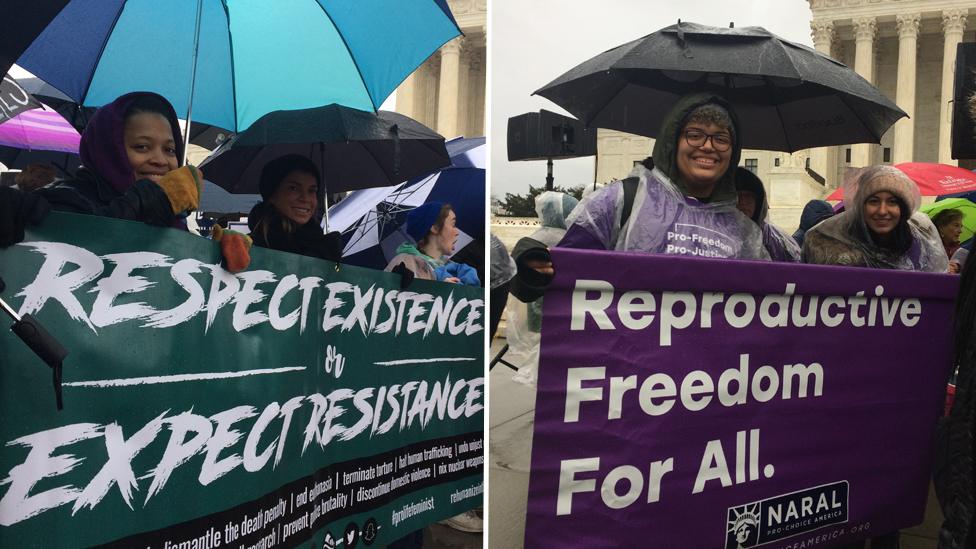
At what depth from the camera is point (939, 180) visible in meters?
8.16

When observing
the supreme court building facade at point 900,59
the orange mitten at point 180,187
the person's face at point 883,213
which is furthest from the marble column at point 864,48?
the orange mitten at point 180,187

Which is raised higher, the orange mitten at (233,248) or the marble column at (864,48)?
the marble column at (864,48)

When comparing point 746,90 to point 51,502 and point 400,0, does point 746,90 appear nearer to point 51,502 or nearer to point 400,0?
point 400,0

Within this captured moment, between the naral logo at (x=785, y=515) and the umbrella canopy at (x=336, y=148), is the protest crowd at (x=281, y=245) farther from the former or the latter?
the naral logo at (x=785, y=515)

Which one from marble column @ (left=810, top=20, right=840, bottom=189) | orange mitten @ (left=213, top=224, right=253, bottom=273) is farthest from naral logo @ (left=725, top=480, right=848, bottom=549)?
marble column @ (left=810, top=20, right=840, bottom=189)

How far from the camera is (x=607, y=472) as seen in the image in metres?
2.16

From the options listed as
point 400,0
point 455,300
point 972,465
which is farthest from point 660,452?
point 400,0

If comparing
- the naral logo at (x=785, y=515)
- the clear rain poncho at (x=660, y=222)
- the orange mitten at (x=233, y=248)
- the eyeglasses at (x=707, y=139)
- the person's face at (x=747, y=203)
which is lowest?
the naral logo at (x=785, y=515)

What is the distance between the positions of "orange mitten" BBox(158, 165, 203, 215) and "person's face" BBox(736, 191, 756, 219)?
2146 mm

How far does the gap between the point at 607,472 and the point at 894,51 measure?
166ft

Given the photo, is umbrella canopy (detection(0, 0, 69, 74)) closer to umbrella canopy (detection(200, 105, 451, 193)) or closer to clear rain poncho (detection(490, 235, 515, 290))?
umbrella canopy (detection(200, 105, 451, 193))

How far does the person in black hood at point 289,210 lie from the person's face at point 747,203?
162 cm

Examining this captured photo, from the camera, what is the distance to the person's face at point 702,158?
278cm

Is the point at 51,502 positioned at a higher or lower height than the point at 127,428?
lower
